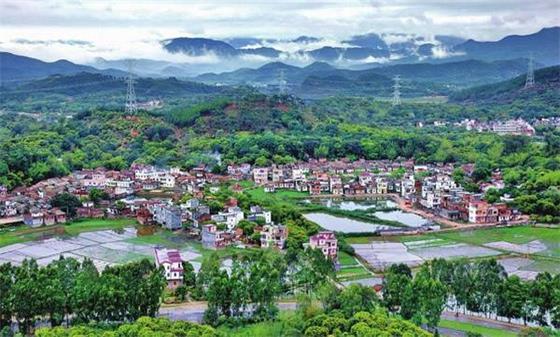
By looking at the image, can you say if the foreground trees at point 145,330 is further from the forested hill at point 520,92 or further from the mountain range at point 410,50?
the mountain range at point 410,50

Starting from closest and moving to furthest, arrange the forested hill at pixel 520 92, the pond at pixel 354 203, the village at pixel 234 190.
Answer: the village at pixel 234 190 → the pond at pixel 354 203 → the forested hill at pixel 520 92

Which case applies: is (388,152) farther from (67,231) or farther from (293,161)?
(67,231)

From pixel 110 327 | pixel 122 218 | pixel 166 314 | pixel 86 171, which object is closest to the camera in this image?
pixel 110 327

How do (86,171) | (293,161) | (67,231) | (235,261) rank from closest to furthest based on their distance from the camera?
(235,261) < (67,231) < (86,171) < (293,161)

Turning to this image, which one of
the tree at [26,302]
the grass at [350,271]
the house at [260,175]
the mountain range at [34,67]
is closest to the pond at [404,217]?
the grass at [350,271]

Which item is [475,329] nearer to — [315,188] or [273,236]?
[273,236]

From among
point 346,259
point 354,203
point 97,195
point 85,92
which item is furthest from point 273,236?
point 85,92

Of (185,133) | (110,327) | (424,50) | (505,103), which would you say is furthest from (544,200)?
(424,50)
